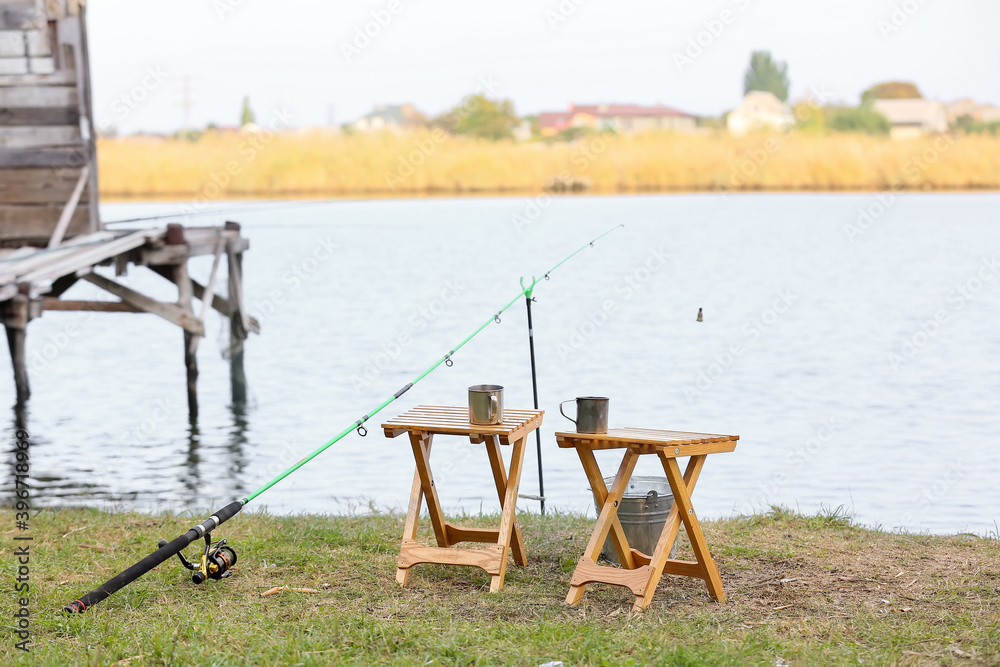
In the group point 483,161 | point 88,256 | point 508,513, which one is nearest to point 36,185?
point 88,256

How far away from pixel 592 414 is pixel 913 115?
6048 centimetres

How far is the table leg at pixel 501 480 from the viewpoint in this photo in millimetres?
5594

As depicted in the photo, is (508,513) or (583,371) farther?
(583,371)

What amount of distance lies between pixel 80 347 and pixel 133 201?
29879 mm

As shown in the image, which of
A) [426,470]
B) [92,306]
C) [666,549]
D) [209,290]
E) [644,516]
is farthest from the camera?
[209,290]

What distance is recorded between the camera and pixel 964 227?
42438 mm

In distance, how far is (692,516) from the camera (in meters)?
5.26

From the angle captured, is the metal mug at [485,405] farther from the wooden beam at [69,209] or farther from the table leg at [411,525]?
the wooden beam at [69,209]

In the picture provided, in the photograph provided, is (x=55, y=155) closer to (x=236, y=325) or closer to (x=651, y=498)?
(x=236, y=325)

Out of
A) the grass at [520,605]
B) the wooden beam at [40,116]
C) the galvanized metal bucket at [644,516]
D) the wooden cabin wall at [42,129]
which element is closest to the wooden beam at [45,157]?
the wooden cabin wall at [42,129]

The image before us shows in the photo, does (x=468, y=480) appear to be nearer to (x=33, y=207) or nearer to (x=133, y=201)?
(x=33, y=207)

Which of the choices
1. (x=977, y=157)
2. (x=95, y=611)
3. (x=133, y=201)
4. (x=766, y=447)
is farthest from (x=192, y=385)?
(x=977, y=157)

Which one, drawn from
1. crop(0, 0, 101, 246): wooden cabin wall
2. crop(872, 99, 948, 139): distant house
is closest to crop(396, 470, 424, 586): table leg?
crop(0, 0, 101, 246): wooden cabin wall

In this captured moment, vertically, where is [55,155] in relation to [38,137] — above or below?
below
